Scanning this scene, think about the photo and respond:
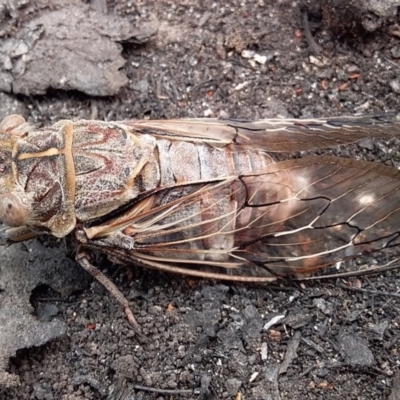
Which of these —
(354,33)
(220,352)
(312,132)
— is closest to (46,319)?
(220,352)

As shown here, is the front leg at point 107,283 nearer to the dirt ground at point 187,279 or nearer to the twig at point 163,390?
the dirt ground at point 187,279

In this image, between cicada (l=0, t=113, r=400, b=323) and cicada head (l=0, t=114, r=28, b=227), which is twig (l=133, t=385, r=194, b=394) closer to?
cicada (l=0, t=113, r=400, b=323)

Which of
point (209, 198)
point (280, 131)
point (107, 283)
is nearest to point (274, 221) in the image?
point (209, 198)

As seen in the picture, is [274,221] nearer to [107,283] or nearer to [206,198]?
[206,198]

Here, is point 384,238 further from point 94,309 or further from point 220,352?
point 94,309

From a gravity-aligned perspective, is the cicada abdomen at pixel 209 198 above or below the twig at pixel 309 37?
below

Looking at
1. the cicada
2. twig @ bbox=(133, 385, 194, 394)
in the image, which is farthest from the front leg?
twig @ bbox=(133, 385, 194, 394)

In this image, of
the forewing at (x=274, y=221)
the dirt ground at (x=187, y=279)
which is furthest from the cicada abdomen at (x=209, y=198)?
the dirt ground at (x=187, y=279)

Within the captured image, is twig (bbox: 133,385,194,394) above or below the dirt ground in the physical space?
below
